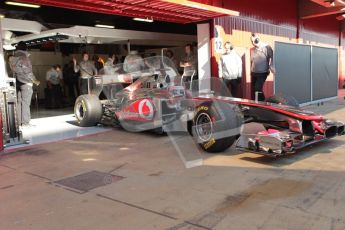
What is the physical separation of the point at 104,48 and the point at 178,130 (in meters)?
12.3

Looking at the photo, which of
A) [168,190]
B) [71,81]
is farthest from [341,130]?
[71,81]

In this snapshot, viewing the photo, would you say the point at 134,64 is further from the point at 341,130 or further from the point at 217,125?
the point at 341,130

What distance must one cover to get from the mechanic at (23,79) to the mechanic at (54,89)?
5.57 meters

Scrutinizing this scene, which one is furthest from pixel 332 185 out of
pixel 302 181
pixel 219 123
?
pixel 219 123

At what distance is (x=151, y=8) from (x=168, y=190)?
564 cm

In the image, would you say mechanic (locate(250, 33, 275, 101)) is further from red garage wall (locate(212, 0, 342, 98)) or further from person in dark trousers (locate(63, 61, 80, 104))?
person in dark trousers (locate(63, 61, 80, 104))

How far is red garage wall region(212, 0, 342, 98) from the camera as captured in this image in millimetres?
10859

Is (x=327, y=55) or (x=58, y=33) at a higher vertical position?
(x=58, y=33)

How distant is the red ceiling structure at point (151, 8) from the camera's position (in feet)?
26.2

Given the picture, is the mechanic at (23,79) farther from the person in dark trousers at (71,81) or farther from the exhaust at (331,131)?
the exhaust at (331,131)

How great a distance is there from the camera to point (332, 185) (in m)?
4.31

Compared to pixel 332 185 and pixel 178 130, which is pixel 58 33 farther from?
pixel 332 185

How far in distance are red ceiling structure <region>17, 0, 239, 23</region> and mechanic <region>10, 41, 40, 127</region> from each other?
177cm

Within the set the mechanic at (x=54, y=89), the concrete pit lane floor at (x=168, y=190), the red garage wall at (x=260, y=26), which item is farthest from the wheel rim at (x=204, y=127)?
the mechanic at (x=54, y=89)
